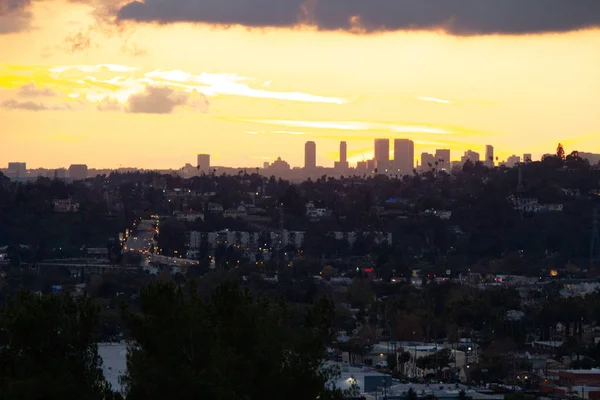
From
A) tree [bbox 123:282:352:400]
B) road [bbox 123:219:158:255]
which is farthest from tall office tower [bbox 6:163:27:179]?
tree [bbox 123:282:352:400]

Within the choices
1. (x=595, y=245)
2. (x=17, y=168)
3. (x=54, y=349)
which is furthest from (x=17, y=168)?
(x=54, y=349)

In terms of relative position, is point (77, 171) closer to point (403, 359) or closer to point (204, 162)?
point (204, 162)

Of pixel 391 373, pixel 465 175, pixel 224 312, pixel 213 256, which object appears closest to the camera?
pixel 224 312

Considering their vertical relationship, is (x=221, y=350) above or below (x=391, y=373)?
above

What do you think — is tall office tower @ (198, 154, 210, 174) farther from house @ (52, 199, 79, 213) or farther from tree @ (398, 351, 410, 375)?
tree @ (398, 351, 410, 375)

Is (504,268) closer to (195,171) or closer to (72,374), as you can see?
(72,374)

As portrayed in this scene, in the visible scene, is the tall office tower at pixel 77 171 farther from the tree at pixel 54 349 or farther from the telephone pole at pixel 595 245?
the tree at pixel 54 349

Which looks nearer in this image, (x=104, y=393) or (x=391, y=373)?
(x=104, y=393)

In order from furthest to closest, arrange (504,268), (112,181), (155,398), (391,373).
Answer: (112,181) → (504,268) → (391,373) → (155,398)

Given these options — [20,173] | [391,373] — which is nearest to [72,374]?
[391,373]
